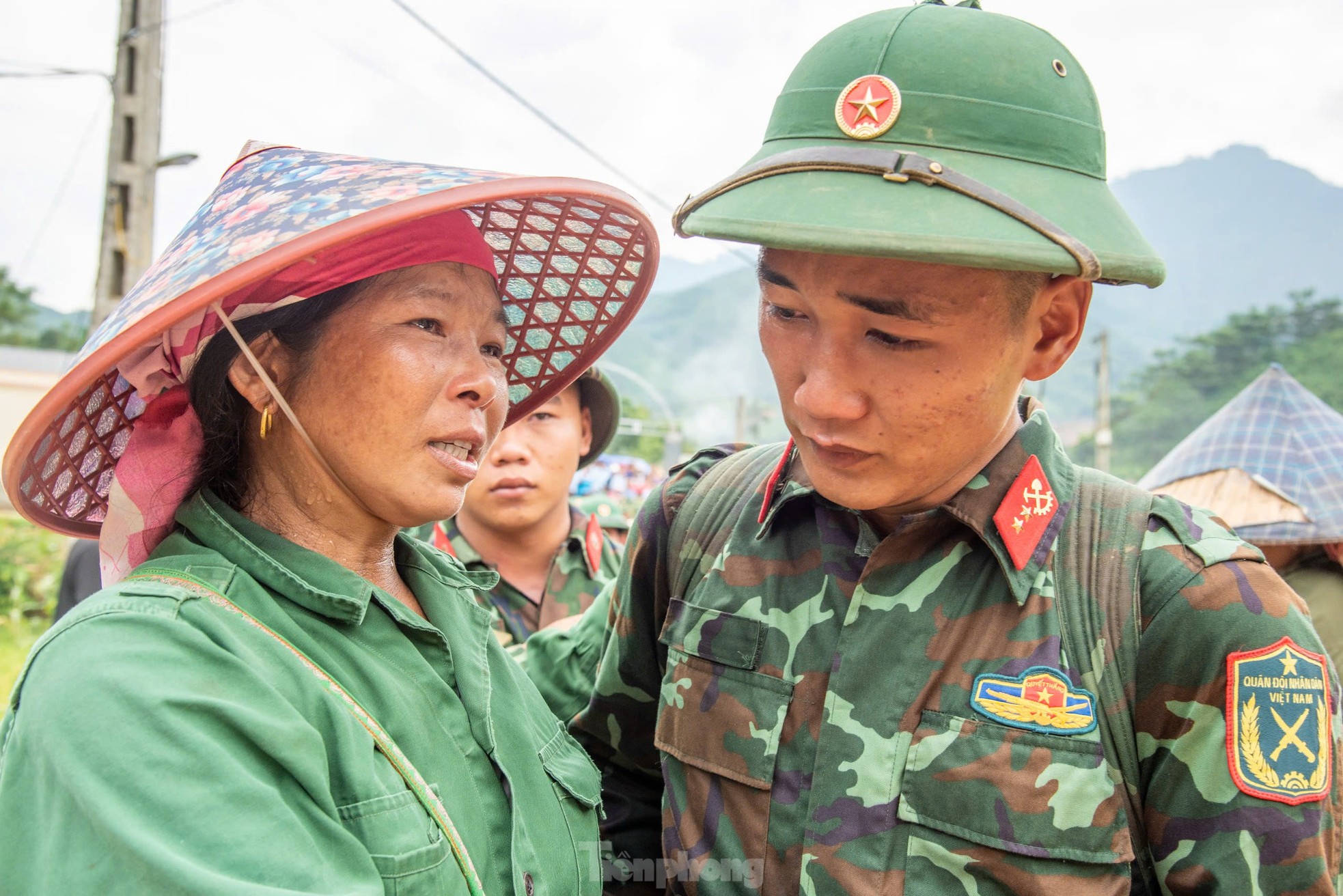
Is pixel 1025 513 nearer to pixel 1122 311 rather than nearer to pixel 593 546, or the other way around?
pixel 593 546

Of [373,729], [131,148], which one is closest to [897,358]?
[373,729]

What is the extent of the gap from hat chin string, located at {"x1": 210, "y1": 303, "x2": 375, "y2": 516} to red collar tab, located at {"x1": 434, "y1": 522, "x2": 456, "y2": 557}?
1784 millimetres

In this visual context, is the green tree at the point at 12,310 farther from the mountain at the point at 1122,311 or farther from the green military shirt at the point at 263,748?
the mountain at the point at 1122,311

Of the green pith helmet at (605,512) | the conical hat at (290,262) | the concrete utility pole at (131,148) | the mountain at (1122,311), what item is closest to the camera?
the conical hat at (290,262)

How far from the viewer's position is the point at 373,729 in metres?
1.47

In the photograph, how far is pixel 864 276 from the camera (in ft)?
5.18

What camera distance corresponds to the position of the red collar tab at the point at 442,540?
3666 millimetres

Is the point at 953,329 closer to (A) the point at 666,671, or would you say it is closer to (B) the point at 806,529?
(B) the point at 806,529

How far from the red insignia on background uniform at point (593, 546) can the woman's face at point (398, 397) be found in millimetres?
2369

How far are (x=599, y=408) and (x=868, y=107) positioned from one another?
10.0 ft

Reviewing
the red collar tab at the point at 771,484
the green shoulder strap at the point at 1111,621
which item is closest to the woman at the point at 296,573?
the red collar tab at the point at 771,484

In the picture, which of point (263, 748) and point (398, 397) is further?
point (398, 397)

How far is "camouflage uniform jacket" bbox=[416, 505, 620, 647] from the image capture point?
4.01 m

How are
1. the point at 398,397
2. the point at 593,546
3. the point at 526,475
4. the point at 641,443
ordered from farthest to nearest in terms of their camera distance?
the point at 641,443 < the point at 593,546 < the point at 526,475 < the point at 398,397
